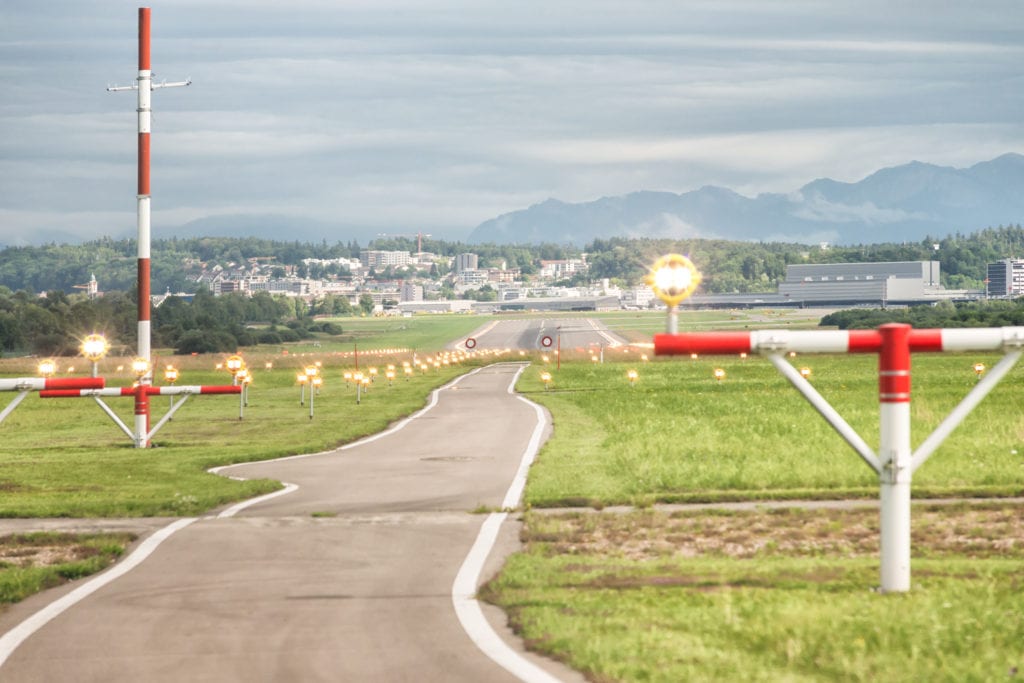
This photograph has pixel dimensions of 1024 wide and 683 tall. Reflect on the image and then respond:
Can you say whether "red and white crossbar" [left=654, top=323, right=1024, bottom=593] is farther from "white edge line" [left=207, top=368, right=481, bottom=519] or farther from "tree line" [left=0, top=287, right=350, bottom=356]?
"tree line" [left=0, top=287, right=350, bottom=356]

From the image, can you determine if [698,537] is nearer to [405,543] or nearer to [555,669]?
[405,543]

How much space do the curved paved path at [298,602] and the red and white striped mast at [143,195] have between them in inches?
610

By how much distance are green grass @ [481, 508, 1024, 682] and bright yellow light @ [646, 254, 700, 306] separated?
2423mm

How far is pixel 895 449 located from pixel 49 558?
9.22m

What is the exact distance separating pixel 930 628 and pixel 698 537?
622 centimetres

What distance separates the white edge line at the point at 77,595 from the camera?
11.6 m

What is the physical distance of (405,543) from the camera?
54.5 ft

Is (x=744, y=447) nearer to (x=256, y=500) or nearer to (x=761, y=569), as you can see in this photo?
(x=256, y=500)

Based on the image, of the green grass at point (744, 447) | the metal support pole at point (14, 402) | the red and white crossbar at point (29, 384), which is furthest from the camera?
the green grass at point (744, 447)

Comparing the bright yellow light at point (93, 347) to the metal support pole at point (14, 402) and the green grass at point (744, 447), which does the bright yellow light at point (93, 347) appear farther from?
the metal support pole at point (14, 402)

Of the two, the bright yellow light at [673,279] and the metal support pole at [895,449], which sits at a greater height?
the bright yellow light at [673,279]

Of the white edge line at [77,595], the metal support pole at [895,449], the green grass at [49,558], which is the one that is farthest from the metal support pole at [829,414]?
the green grass at [49,558]

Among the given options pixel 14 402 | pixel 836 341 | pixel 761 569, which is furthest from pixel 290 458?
pixel 836 341

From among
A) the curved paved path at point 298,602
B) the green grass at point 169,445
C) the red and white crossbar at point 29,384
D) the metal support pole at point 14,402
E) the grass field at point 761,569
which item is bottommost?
the green grass at point 169,445
